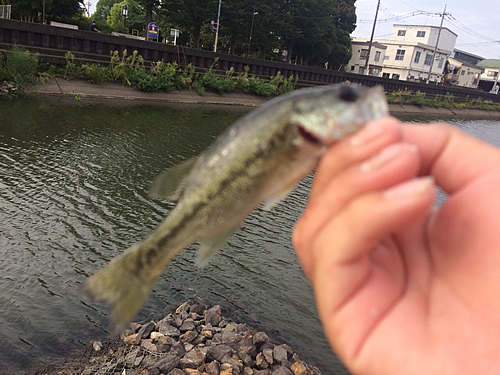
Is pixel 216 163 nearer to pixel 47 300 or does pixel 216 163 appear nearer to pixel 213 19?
pixel 47 300

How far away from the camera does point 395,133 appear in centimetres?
174

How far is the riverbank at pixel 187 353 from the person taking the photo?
705 cm

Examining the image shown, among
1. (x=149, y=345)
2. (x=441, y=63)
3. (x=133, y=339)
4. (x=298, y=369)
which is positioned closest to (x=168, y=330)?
(x=149, y=345)

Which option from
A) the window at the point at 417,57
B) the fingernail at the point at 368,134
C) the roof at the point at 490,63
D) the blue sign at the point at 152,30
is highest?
the roof at the point at 490,63

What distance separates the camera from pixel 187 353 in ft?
24.2

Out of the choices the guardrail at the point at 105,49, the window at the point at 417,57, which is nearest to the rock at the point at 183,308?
the guardrail at the point at 105,49

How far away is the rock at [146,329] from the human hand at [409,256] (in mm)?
6920

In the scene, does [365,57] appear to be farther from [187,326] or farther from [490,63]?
[187,326]

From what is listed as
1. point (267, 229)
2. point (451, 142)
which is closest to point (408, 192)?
point (451, 142)

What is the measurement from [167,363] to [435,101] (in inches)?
2822

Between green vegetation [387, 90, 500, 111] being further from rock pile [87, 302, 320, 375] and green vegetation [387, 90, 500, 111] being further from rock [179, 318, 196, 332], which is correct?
rock [179, 318, 196, 332]

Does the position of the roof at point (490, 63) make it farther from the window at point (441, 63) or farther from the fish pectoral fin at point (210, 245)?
the fish pectoral fin at point (210, 245)

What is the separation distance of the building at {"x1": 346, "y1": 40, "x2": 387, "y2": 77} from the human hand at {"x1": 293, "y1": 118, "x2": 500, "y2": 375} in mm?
114722

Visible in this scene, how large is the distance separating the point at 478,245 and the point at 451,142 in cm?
55
